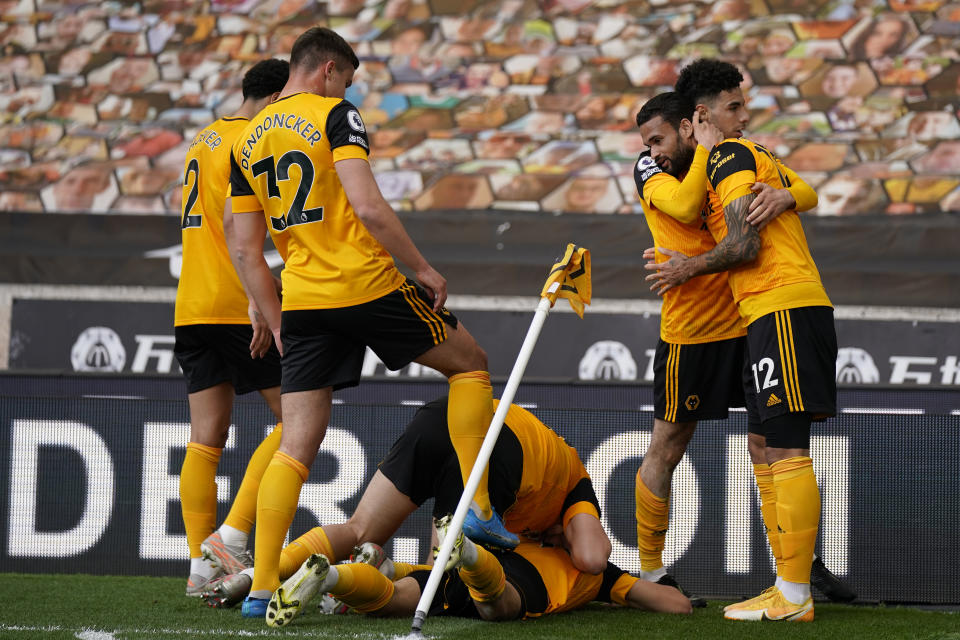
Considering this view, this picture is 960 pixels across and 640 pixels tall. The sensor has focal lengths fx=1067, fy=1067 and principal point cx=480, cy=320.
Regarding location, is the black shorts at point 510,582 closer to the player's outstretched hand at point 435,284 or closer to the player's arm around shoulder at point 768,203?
the player's outstretched hand at point 435,284

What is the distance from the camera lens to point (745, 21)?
27.3 feet

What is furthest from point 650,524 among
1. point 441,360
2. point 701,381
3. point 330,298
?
point 330,298

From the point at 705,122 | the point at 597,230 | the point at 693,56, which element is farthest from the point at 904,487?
the point at 693,56

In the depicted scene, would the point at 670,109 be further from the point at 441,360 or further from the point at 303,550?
the point at 303,550

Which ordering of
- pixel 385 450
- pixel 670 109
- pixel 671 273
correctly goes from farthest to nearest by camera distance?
pixel 385 450
pixel 670 109
pixel 671 273

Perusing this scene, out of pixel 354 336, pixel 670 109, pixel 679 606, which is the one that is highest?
pixel 670 109

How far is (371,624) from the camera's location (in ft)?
9.59

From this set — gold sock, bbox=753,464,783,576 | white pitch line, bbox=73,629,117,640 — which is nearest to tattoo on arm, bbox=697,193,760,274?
gold sock, bbox=753,464,783,576

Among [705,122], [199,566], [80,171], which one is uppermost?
[80,171]

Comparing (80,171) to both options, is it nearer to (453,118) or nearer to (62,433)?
(453,118)

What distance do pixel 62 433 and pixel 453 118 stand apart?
15.3ft

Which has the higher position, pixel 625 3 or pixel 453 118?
pixel 625 3

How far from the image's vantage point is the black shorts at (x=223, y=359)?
375 centimetres

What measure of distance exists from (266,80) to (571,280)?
4.64 feet
